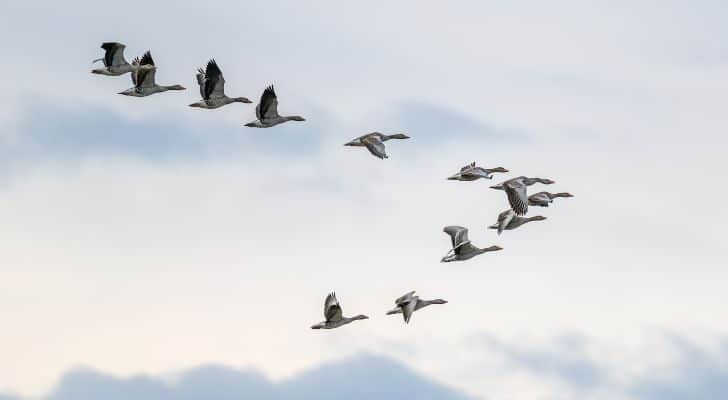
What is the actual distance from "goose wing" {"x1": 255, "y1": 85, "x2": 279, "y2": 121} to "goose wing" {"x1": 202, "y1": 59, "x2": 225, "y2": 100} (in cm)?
226

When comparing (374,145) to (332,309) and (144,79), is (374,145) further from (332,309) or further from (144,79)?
(144,79)

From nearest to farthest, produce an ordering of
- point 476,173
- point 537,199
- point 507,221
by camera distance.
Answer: point 507,221
point 476,173
point 537,199

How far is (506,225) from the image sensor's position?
94.1m

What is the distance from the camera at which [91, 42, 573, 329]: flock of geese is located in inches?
3607

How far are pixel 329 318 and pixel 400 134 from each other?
16746mm

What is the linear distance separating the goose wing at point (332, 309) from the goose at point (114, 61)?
16915mm

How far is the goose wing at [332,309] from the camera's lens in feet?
310

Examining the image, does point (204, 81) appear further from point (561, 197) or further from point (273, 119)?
point (561, 197)

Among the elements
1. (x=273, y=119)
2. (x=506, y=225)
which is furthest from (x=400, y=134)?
(x=506, y=225)

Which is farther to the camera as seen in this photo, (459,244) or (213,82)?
(213,82)

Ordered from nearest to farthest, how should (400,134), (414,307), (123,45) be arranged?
(414,307), (123,45), (400,134)

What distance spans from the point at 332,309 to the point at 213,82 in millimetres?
15431

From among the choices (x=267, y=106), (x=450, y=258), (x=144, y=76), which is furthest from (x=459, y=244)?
(x=144, y=76)

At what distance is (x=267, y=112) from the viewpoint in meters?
103
